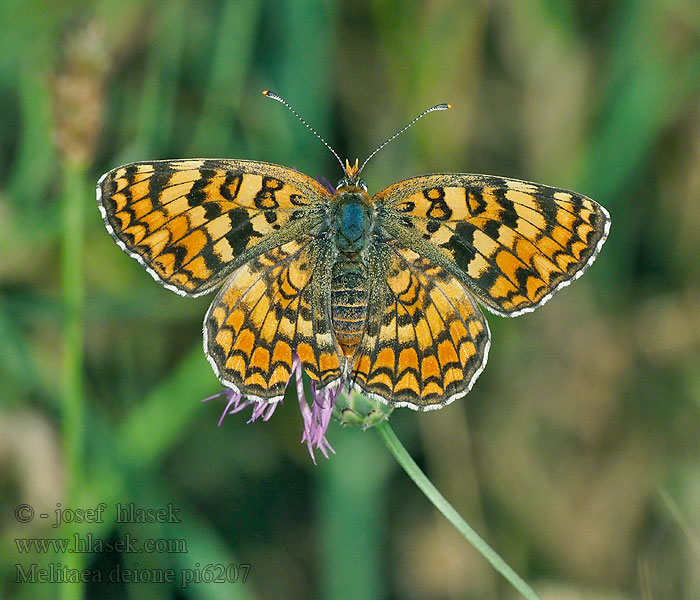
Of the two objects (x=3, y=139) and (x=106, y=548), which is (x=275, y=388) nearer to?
(x=106, y=548)

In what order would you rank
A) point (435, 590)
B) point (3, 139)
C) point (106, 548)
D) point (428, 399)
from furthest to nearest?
point (3, 139), point (435, 590), point (106, 548), point (428, 399)

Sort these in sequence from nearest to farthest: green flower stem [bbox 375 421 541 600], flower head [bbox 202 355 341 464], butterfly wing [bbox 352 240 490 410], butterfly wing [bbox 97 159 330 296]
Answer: green flower stem [bbox 375 421 541 600], butterfly wing [bbox 352 240 490 410], butterfly wing [bbox 97 159 330 296], flower head [bbox 202 355 341 464]

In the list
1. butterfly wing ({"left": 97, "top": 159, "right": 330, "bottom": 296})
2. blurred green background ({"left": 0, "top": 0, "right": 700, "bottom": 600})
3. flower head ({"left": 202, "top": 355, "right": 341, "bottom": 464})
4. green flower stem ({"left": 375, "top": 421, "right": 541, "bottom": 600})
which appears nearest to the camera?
green flower stem ({"left": 375, "top": 421, "right": 541, "bottom": 600})

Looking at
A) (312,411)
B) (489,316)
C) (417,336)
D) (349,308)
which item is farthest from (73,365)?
(489,316)

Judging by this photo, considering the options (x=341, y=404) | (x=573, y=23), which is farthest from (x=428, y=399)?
(x=573, y=23)

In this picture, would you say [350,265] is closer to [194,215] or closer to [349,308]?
[349,308]

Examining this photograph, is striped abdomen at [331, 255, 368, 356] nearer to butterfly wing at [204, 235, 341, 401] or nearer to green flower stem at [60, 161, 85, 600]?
butterfly wing at [204, 235, 341, 401]

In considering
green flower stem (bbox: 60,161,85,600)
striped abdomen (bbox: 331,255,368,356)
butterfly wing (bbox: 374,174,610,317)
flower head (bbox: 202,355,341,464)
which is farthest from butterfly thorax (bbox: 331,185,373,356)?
green flower stem (bbox: 60,161,85,600)
